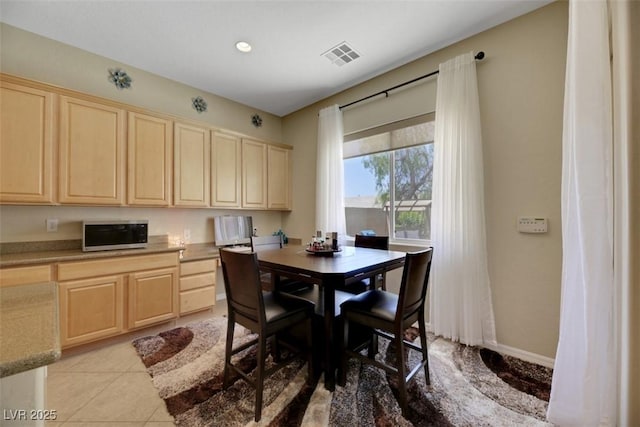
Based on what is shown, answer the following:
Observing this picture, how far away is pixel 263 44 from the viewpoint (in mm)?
2613

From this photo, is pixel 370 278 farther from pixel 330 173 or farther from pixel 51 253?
pixel 51 253

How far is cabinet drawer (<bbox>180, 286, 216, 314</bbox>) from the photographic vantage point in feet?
9.50

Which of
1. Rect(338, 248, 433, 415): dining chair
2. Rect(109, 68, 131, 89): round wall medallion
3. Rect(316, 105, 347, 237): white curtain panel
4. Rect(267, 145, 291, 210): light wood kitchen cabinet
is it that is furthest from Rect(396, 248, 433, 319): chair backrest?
Rect(109, 68, 131, 89): round wall medallion

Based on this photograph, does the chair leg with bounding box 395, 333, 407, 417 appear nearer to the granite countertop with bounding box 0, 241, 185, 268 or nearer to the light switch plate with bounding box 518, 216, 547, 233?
the light switch plate with bounding box 518, 216, 547, 233

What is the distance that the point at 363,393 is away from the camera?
176cm

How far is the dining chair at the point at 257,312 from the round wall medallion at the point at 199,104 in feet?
8.71

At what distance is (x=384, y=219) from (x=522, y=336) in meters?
1.68

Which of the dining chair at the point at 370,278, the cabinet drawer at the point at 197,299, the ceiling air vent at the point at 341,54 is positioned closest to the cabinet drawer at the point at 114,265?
the cabinet drawer at the point at 197,299

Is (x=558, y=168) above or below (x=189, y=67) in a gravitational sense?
below

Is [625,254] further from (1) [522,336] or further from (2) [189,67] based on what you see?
(2) [189,67]

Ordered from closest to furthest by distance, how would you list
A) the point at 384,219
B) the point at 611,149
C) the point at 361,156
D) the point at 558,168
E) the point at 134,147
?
the point at 611,149, the point at 558,168, the point at 134,147, the point at 384,219, the point at 361,156

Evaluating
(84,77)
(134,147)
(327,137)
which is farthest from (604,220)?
(84,77)

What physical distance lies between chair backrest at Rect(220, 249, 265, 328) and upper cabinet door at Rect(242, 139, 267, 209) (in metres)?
2.15

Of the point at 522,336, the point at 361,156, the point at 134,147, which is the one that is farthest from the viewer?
the point at 361,156
